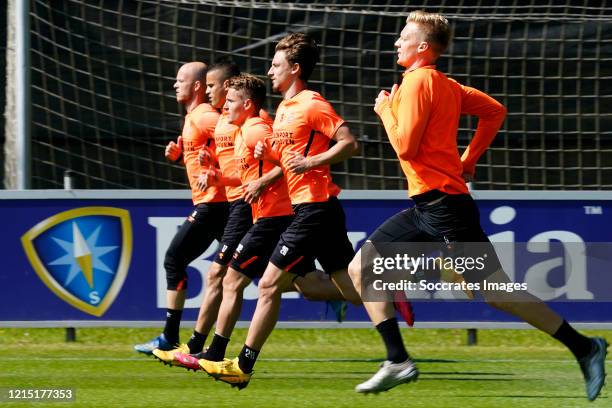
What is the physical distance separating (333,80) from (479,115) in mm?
4707

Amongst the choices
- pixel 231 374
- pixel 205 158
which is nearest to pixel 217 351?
pixel 231 374

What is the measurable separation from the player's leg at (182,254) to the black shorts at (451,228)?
267cm

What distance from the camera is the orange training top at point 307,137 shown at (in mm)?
7715

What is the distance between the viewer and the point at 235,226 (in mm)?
8922

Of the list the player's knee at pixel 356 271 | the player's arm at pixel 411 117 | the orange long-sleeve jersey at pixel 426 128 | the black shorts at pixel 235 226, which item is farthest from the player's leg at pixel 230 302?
the player's arm at pixel 411 117

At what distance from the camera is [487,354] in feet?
33.1

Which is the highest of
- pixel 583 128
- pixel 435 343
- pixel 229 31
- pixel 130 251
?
pixel 229 31

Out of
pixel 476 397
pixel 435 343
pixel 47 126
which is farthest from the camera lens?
pixel 47 126

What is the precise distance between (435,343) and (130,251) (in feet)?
8.50

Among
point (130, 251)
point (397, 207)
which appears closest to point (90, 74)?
point (130, 251)

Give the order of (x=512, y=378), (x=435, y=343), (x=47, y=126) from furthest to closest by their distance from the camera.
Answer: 1. (x=47, y=126)
2. (x=435, y=343)
3. (x=512, y=378)

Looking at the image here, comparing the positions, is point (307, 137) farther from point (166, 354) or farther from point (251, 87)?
point (166, 354)

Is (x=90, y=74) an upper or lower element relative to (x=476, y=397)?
upper

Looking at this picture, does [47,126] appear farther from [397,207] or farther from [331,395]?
[331,395]
